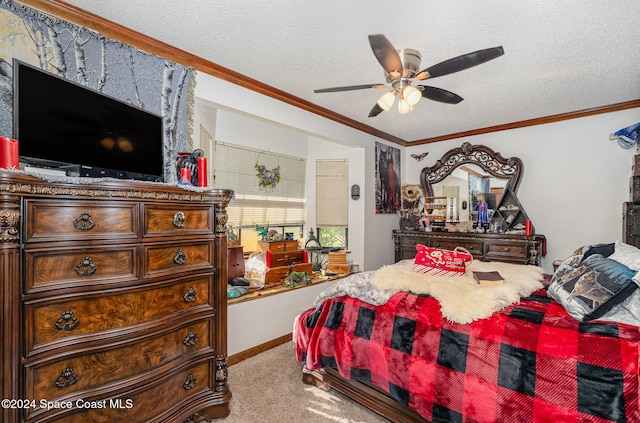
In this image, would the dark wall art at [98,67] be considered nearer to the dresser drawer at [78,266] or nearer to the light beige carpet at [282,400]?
the dresser drawer at [78,266]

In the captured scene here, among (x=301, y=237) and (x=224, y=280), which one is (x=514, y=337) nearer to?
(x=224, y=280)

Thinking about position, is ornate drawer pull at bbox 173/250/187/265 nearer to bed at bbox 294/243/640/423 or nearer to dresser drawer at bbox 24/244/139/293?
dresser drawer at bbox 24/244/139/293

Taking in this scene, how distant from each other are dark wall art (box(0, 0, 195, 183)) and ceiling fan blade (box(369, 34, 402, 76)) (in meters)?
1.57

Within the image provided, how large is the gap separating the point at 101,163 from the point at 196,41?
3.84ft

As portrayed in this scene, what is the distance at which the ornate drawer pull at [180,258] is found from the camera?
1754 millimetres

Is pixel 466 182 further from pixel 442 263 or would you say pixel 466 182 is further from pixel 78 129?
pixel 78 129

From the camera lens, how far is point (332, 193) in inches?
184

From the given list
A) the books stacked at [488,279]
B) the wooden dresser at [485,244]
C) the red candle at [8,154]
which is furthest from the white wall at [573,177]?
the red candle at [8,154]

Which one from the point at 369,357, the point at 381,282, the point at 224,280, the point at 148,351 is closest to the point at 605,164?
the point at 381,282

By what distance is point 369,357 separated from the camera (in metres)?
1.95

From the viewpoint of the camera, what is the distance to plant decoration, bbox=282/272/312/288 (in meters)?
3.49

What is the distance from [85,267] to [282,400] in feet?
5.18

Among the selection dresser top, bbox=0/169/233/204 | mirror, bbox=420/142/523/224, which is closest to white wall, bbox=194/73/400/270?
mirror, bbox=420/142/523/224

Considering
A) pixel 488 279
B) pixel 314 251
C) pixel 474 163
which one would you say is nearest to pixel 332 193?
pixel 314 251
